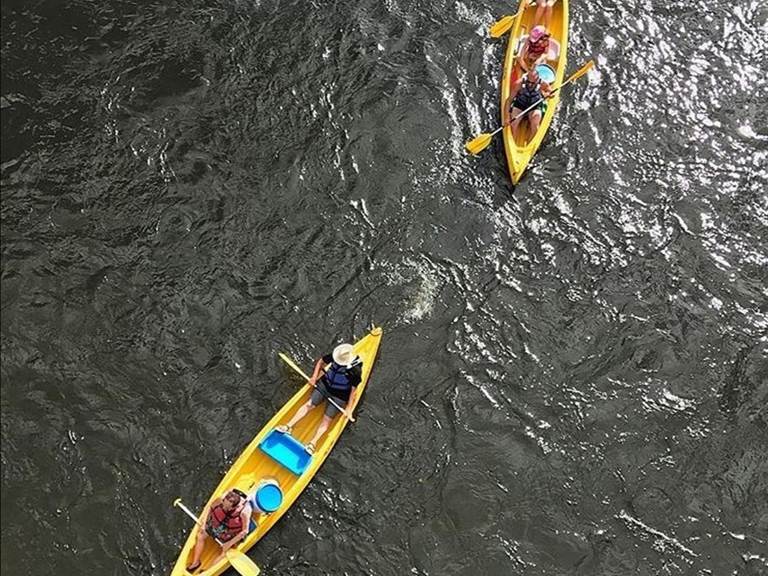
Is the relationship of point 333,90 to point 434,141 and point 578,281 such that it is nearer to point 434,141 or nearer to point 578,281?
point 434,141

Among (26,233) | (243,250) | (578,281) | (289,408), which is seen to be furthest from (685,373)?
(26,233)

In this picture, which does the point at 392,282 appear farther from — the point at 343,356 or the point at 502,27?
the point at 502,27

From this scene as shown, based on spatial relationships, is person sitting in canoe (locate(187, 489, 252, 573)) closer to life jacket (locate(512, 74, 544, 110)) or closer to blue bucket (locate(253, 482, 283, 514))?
blue bucket (locate(253, 482, 283, 514))

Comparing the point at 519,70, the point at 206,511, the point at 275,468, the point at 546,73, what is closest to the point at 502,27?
the point at 519,70

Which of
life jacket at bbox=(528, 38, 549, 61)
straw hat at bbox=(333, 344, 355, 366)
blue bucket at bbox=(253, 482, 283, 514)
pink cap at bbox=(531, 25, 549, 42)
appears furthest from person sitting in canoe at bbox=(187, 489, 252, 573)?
pink cap at bbox=(531, 25, 549, 42)

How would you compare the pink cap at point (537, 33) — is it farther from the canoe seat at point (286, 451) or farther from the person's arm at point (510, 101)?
the canoe seat at point (286, 451)

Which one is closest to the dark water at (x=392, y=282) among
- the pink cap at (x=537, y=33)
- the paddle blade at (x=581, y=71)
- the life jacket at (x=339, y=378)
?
→ the paddle blade at (x=581, y=71)
